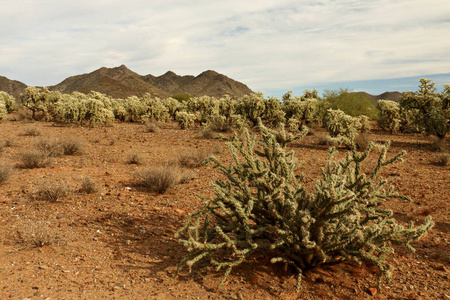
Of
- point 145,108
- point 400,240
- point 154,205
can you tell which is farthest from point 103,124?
point 400,240

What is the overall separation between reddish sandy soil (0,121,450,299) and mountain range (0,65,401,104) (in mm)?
63868

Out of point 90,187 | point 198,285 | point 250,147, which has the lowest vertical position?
point 198,285

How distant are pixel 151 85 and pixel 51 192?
82450mm

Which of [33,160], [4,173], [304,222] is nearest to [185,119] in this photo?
[33,160]

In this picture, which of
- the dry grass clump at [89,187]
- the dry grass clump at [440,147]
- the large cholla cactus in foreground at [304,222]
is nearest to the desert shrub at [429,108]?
the dry grass clump at [440,147]

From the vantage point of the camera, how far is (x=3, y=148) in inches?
467

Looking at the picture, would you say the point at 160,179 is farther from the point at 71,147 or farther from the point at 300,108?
the point at 300,108

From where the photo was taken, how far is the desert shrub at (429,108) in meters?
15.3

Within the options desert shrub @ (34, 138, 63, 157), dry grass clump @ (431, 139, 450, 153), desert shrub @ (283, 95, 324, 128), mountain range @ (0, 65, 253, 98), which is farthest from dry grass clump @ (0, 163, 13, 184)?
mountain range @ (0, 65, 253, 98)

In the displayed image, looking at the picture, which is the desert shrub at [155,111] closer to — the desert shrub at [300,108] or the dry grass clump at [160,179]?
the desert shrub at [300,108]

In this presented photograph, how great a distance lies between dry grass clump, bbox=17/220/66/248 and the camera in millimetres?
4961

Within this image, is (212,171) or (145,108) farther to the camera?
(145,108)

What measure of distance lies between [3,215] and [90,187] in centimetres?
165

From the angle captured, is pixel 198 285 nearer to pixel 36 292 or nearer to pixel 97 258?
pixel 97 258
